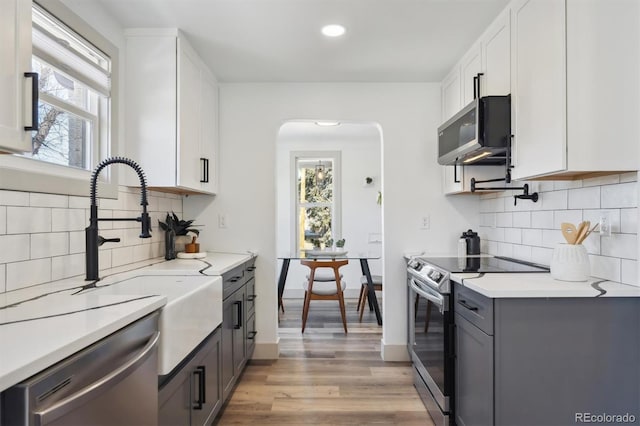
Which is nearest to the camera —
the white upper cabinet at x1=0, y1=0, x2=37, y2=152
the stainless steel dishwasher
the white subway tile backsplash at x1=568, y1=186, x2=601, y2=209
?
the stainless steel dishwasher

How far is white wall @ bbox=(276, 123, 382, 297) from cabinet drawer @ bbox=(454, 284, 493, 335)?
142 inches

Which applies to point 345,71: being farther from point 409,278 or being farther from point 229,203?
point 409,278

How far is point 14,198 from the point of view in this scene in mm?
1497

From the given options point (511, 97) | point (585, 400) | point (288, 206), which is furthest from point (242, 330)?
point (288, 206)

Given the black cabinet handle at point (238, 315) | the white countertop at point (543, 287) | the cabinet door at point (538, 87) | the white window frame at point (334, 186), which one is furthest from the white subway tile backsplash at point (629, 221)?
the white window frame at point (334, 186)

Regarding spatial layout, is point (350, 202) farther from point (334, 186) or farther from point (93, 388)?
point (93, 388)

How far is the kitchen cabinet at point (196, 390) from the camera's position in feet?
4.72

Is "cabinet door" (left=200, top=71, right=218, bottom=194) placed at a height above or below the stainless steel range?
above

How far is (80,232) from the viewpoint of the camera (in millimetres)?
1882

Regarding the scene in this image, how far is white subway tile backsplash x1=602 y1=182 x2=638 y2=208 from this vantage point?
5.22 feet

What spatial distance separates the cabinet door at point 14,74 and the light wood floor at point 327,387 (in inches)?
71.8

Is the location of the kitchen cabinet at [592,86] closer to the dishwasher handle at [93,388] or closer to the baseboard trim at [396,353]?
the dishwasher handle at [93,388]

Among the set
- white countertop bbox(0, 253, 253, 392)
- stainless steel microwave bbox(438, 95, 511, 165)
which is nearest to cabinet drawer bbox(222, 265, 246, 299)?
white countertop bbox(0, 253, 253, 392)

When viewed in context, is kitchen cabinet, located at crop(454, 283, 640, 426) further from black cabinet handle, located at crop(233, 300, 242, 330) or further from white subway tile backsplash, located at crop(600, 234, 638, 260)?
black cabinet handle, located at crop(233, 300, 242, 330)
